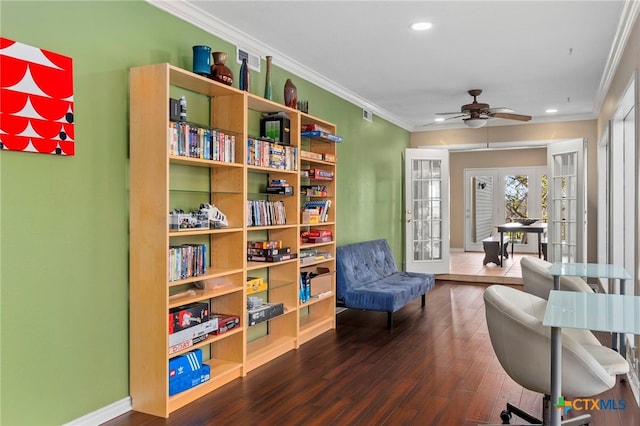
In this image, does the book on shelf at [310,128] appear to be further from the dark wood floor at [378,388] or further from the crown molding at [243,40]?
the dark wood floor at [378,388]

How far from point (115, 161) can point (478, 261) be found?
8.66 meters

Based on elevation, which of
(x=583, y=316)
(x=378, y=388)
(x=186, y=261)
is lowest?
(x=378, y=388)

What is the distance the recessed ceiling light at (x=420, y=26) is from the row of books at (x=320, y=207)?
1.84m

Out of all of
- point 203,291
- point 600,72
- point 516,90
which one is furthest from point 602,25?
point 203,291

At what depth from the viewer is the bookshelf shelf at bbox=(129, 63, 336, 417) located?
2916 millimetres

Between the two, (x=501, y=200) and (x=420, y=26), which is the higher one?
(x=420, y=26)

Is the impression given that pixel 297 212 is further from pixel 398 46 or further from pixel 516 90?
pixel 516 90

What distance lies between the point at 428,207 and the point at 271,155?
482cm

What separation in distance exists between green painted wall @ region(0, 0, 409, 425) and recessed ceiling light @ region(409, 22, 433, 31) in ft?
5.74

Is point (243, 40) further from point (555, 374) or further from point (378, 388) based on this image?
point (555, 374)

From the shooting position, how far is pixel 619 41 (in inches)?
157

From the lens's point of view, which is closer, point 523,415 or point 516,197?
point 523,415

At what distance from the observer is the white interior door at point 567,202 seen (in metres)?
6.86

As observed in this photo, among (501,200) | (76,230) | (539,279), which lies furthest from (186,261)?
(501,200)
